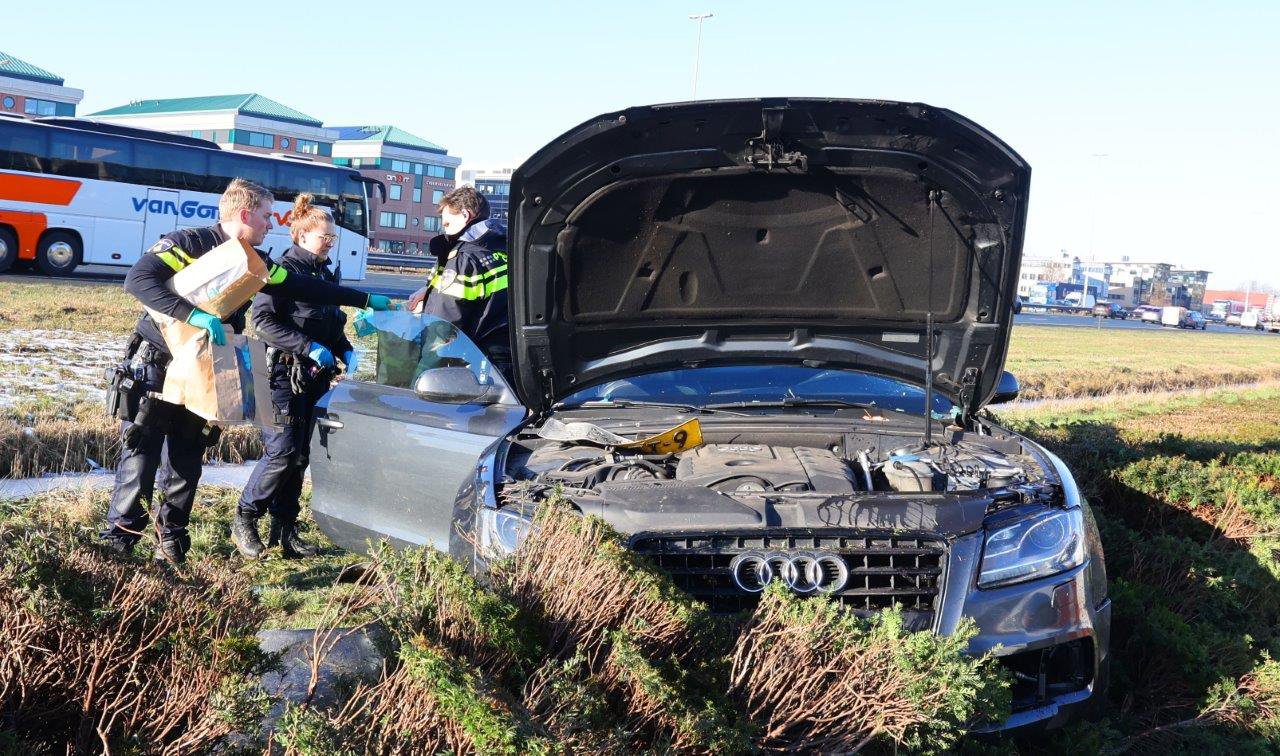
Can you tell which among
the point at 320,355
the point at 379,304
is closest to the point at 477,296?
the point at 379,304

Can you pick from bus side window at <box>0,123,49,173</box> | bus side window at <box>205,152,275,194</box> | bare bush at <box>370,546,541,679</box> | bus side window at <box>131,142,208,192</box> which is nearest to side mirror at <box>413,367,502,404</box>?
bare bush at <box>370,546,541,679</box>

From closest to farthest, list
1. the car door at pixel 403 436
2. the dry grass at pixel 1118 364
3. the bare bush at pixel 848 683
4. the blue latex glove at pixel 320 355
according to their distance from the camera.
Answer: the bare bush at pixel 848 683 → the car door at pixel 403 436 → the blue latex glove at pixel 320 355 → the dry grass at pixel 1118 364

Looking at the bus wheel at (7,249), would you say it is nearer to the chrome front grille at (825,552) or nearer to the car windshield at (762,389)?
the car windshield at (762,389)

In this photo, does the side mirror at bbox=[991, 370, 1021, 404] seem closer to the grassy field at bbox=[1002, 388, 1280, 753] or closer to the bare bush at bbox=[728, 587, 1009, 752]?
the grassy field at bbox=[1002, 388, 1280, 753]

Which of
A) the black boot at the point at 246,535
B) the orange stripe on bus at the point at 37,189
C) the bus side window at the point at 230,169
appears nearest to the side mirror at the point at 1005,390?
the black boot at the point at 246,535

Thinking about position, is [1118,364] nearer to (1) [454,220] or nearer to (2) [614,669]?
(1) [454,220]

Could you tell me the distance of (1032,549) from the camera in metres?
3.67

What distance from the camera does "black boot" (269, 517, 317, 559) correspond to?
6.17 meters

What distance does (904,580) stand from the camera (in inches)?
141

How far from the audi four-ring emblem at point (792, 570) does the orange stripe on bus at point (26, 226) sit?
2488cm

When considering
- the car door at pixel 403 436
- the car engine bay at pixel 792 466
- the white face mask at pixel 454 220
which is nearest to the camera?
the car engine bay at pixel 792 466

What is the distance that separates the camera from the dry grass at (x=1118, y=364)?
20.8 meters

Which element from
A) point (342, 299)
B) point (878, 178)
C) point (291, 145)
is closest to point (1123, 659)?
point (878, 178)

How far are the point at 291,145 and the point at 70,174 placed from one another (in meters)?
64.7
